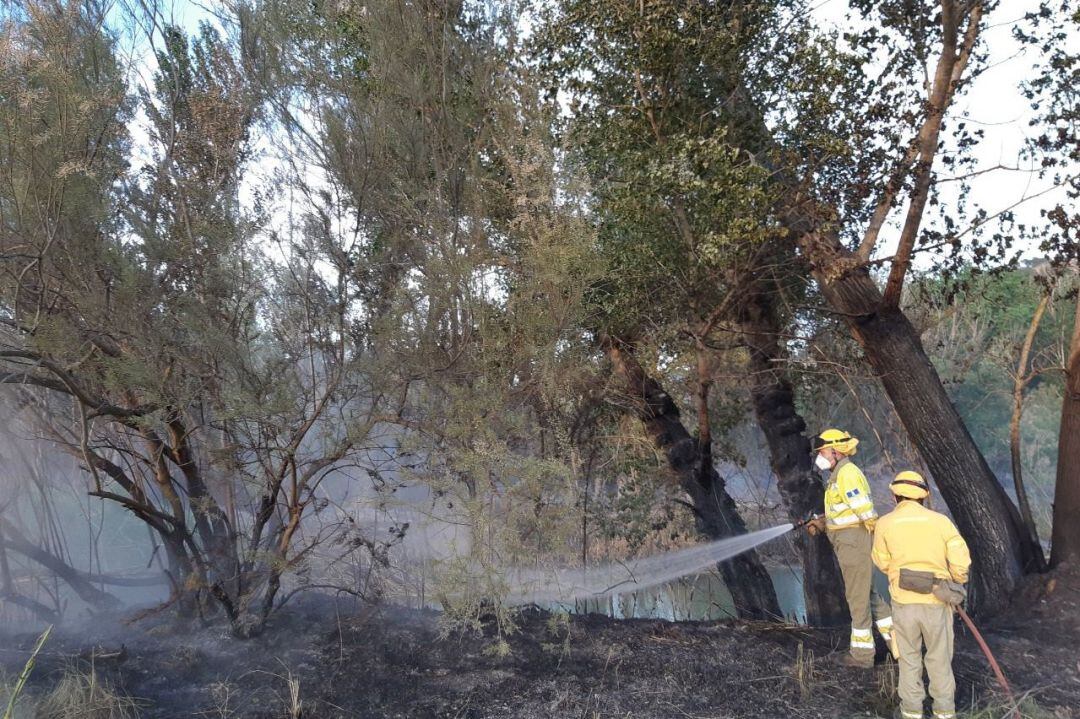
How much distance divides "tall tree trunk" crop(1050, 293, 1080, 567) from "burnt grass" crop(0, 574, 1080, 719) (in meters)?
0.96

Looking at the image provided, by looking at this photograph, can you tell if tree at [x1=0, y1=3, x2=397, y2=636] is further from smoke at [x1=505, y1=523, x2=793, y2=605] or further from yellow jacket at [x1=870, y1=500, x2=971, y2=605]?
yellow jacket at [x1=870, y1=500, x2=971, y2=605]

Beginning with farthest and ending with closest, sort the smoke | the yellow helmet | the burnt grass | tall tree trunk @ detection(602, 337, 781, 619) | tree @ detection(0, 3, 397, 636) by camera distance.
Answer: tall tree trunk @ detection(602, 337, 781, 619) < the smoke < the yellow helmet < tree @ detection(0, 3, 397, 636) < the burnt grass

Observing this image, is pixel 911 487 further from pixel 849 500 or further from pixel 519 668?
pixel 519 668

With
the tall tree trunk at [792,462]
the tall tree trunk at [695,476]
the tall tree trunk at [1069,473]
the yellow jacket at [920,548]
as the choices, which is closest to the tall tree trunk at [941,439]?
the tall tree trunk at [1069,473]

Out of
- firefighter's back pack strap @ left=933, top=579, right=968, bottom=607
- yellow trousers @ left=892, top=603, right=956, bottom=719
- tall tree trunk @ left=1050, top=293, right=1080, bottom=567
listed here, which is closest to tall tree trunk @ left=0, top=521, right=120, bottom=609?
yellow trousers @ left=892, top=603, right=956, bottom=719

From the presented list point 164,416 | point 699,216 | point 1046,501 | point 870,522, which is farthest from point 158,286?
point 1046,501

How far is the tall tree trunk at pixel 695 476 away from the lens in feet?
26.9

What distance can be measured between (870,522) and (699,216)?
277 centimetres

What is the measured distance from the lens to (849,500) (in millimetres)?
5430

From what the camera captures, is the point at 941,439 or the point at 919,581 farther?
the point at 941,439

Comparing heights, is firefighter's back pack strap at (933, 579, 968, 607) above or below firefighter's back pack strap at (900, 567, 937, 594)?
below

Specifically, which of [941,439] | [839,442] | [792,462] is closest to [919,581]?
[839,442]

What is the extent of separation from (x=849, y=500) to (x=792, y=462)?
2.95 metres

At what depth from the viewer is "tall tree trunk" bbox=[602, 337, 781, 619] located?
8211 mm
